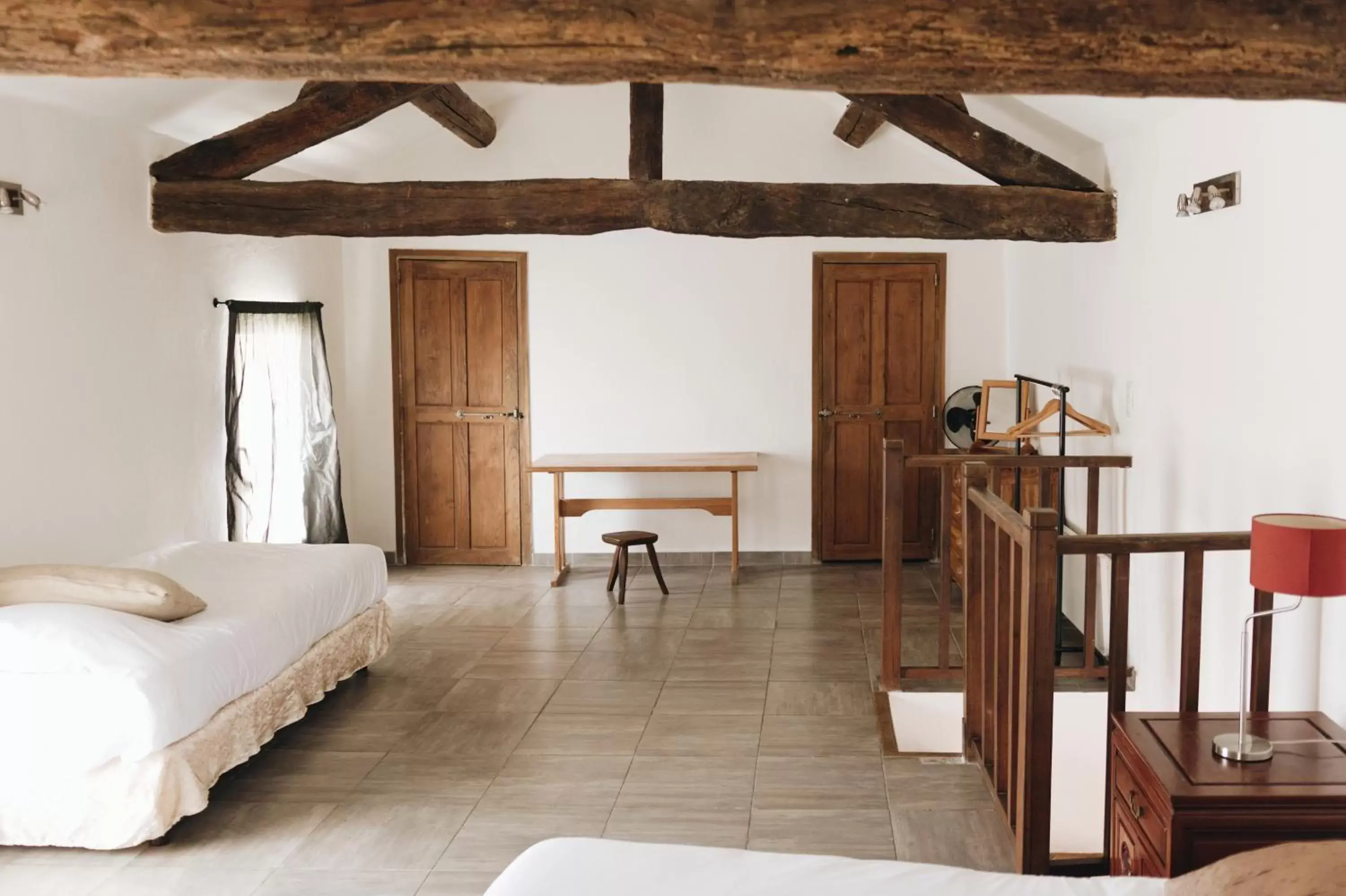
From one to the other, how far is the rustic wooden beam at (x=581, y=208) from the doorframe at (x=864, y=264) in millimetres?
2232

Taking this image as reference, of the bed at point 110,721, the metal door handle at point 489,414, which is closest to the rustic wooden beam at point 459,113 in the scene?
the metal door handle at point 489,414

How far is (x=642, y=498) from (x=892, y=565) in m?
2.83

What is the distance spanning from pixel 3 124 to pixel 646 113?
2572mm

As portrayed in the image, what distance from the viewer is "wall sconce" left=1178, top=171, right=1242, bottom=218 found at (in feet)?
13.0

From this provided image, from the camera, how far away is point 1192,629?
296 centimetres

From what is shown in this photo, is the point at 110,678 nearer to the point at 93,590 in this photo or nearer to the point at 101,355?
the point at 93,590

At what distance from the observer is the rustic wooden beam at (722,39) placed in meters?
2.37

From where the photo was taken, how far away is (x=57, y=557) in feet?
14.9

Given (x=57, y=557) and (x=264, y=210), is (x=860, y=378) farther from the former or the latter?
(x=57, y=557)

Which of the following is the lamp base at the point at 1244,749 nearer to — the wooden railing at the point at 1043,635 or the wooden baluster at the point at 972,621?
the wooden railing at the point at 1043,635

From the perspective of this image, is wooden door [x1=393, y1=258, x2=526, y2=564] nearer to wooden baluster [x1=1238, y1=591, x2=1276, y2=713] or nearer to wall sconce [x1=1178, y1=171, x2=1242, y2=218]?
wall sconce [x1=1178, y1=171, x2=1242, y2=218]

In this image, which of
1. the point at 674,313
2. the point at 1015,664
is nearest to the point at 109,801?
the point at 1015,664

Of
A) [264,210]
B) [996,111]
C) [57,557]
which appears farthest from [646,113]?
[57,557]

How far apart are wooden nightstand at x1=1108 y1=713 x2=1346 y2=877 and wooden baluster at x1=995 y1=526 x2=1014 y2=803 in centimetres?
49
